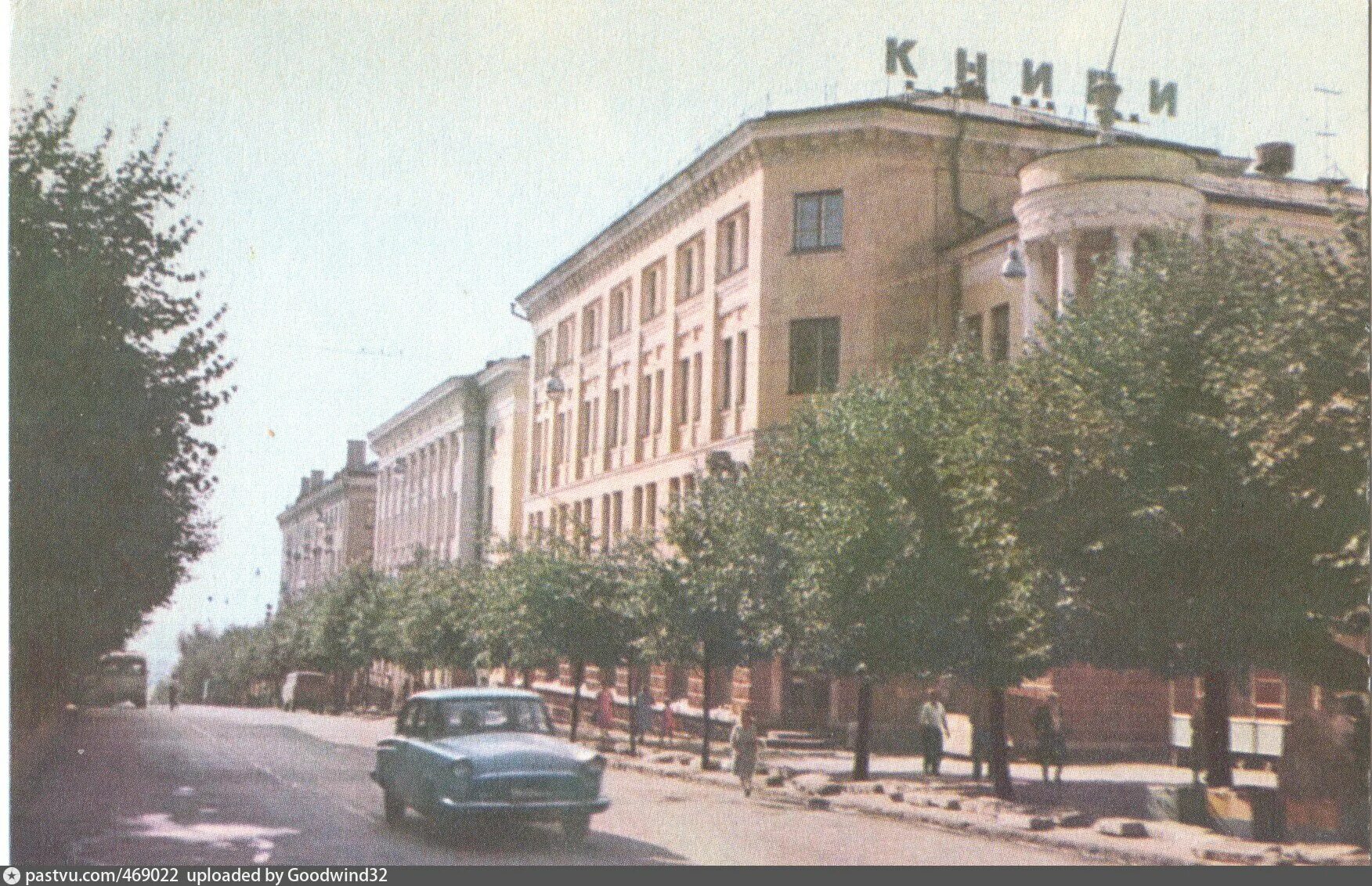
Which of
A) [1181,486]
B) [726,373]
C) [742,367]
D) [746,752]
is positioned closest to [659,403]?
[726,373]

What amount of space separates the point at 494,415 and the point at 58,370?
2114 centimetres

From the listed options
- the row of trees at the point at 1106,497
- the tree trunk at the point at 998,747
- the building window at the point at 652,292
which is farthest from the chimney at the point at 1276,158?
the building window at the point at 652,292

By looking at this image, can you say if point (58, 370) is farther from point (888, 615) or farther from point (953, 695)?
point (953, 695)

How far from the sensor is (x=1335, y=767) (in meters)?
15.3

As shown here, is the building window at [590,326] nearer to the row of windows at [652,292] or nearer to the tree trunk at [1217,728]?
the row of windows at [652,292]

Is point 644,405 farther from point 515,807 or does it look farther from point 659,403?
point 515,807

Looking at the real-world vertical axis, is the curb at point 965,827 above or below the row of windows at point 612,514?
below

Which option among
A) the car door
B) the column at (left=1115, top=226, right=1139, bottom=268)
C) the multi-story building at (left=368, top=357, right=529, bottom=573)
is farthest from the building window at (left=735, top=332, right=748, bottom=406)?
the car door

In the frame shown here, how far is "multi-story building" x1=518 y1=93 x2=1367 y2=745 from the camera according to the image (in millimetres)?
27906

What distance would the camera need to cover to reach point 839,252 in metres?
33.1

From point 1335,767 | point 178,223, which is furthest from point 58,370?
point 1335,767

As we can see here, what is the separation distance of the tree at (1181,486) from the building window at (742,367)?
52.4 feet

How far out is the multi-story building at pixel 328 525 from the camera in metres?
21.3

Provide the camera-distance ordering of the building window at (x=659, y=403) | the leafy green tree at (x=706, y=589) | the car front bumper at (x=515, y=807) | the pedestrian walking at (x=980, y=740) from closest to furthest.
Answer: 1. the car front bumper at (x=515, y=807)
2. the pedestrian walking at (x=980, y=740)
3. the leafy green tree at (x=706, y=589)
4. the building window at (x=659, y=403)
